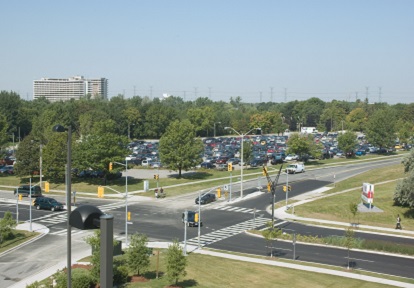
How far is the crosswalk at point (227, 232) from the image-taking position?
1704 inches

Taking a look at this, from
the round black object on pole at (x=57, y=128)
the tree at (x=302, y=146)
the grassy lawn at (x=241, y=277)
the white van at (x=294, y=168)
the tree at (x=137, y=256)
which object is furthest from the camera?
the tree at (x=302, y=146)

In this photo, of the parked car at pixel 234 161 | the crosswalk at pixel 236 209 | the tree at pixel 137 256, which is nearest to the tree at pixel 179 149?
the crosswalk at pixel 236 209

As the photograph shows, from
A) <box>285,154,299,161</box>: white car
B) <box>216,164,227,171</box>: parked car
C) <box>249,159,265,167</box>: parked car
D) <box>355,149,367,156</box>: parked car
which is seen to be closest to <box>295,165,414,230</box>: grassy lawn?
<box>249,159,265,167</box>: parked car

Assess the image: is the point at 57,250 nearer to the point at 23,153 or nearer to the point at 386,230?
the point at 386,230

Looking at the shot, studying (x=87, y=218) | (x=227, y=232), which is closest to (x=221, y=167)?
(x=227, y=232)

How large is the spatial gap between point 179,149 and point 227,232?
30.1 m

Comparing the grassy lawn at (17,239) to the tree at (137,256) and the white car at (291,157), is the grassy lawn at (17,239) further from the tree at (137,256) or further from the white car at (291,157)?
the white car at (291,157)

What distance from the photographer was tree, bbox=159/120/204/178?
75.8m

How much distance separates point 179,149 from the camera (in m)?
75.5

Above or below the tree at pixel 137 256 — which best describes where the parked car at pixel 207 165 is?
above

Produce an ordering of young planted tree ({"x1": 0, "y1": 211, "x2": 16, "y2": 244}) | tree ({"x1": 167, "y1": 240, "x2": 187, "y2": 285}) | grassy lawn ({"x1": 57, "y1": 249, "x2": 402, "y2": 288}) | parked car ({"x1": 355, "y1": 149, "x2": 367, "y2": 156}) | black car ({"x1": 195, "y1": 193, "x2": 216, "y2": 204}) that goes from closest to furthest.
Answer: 1. tree ({"x1": 167, "y1": 240, "x2": 187, "y2": 285})
2. grassy lawn ({"x1": 57, "y1": 249, "x2": 402, "y2": 288})
3. young planted tree ({"x1": 0, "y1": 211, "x2": 16, "y2": 244})
4. black car ({"x1": 195, "y1": 193, "x2": 216, "y2": 204})
5. parked car ({"x1": 355, "y1": 149, "x2": 367, "y2": 156})

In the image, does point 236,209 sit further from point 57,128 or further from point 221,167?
point 57,128

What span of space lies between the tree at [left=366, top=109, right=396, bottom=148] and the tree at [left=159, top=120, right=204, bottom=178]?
2031 inches

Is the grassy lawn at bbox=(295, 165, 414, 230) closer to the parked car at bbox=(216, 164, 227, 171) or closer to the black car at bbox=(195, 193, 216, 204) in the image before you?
the black car at bbox=(195, 193, 216, 204)
